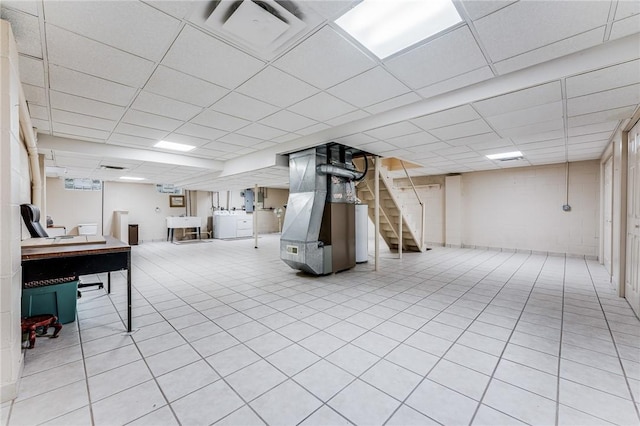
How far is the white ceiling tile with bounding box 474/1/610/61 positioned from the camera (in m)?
1.81

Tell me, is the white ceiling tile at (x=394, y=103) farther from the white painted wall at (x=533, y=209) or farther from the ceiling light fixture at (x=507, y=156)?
the white painted wall at (x=533, y=209)

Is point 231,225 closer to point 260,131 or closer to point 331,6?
point 260,131

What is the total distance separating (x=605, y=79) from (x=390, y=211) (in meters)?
5.32

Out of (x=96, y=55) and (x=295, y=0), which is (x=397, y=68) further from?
(x=96, y=55)

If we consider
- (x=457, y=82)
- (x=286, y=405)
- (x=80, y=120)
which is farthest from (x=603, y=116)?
(x=80, y=120)

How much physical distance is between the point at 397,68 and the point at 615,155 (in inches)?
180

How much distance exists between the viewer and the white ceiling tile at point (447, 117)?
11.1 ft

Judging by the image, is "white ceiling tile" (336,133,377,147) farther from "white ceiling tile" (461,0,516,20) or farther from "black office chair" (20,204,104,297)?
"black office chair" (20,204,104,297)

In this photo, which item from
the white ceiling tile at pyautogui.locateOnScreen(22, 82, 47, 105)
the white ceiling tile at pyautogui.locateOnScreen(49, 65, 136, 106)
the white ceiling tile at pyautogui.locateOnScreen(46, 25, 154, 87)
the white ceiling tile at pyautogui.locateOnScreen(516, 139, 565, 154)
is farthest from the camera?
the white ceiling tile at pyautogui.locateOnScreen(516, 139, 565, 154)

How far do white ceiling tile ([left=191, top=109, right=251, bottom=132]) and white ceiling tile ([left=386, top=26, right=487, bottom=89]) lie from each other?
2.43m

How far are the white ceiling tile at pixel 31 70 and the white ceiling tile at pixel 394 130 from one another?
380 cm

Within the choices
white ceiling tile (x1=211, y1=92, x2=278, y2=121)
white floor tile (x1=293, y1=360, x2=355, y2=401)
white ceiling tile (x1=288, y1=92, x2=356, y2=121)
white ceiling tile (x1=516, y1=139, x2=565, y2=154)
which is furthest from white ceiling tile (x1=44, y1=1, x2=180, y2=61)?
white ceiling tile (x1=516, y1=139, x2=565, y2=154)

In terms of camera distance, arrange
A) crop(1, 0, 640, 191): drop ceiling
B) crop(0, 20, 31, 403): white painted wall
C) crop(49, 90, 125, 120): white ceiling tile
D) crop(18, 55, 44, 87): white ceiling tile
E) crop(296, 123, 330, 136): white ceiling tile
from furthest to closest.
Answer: crop(296, 123, 330, 136): white ceiling tile, crop(49, 90, 125, 120): white ceiling tile, crop(18, 55, 44, 87): white ceiling tile, crop(1, 0, 640, 191): drop ceiling, crop(0, 20, 31, 403): white painted wall

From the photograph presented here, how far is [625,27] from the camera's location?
2.03 meters
